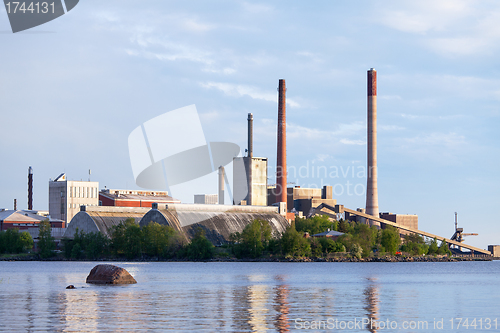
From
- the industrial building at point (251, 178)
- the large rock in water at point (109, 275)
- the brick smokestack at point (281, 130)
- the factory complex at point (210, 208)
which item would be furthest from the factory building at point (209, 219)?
the large rock in water at point (109, 275)

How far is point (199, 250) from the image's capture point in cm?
14138

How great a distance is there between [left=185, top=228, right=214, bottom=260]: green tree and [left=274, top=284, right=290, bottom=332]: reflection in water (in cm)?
8269

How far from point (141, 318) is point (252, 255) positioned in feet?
→ 356

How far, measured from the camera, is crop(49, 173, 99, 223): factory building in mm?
192125

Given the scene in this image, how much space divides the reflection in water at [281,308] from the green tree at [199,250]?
82.7 metres

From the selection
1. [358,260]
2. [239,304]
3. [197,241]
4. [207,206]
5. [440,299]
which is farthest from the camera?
[207,206]

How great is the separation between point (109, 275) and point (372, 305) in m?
25.3

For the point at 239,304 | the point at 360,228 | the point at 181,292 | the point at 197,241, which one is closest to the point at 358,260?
the point at 360,228

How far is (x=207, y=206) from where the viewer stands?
16900 cm

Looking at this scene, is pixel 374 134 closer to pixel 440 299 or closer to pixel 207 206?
pixel 207 206

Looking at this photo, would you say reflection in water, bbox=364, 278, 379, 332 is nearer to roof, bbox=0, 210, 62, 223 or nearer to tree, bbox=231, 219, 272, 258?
tree, bbox=231, 219, 272, 258

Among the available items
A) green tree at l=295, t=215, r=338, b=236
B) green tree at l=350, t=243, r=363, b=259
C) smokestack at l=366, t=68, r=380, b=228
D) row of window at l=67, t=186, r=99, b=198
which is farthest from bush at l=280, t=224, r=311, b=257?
row of window at l=67, t=186, r=99, b=198

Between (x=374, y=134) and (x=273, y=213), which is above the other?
(x=374, y=134)

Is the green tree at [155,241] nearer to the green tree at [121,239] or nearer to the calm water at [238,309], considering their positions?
the green tree at [121,239]
